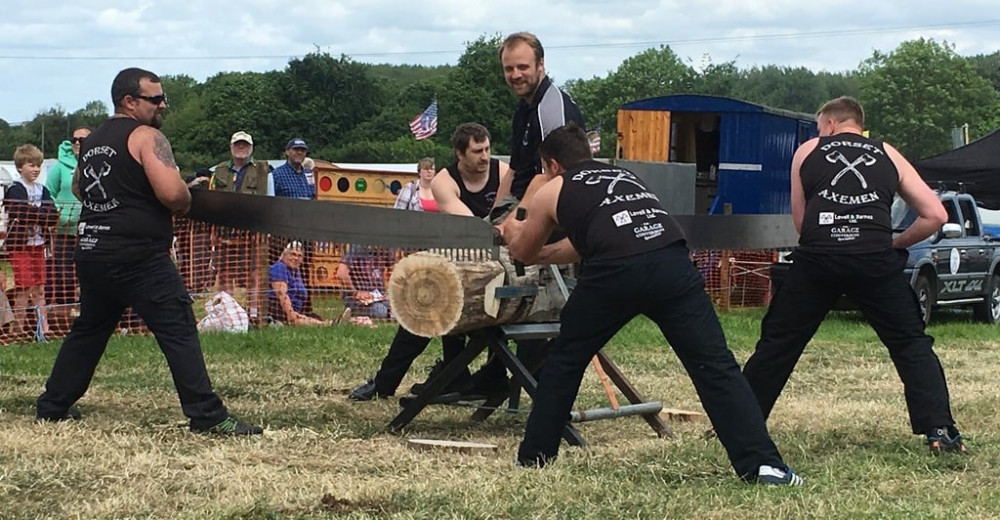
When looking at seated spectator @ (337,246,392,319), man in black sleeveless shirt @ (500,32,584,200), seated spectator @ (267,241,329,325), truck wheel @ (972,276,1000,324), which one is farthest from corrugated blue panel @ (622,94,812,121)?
man in black sleeveless shirt @ (500,32,584,200)

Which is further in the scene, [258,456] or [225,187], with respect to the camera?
[225,187]

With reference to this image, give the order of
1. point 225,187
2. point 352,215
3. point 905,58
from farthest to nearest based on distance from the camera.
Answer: point 905,58 < point 225,187 < point 352,215

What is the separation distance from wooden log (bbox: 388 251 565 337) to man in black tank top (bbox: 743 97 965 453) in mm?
1244

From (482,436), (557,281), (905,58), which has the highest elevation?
(905,58)

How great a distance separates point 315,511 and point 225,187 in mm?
8014

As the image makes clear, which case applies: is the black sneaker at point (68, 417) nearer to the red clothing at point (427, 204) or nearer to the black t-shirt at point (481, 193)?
the black t-shirt at point (481, 193)

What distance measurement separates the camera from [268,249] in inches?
515

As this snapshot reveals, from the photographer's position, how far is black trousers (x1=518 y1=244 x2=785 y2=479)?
5.36 m

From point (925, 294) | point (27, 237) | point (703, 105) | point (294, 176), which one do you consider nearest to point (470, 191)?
point (27, 237)

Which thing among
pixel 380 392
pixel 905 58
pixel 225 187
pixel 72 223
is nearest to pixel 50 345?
pixel 72 223

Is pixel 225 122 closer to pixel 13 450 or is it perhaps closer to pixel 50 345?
pixel 50 345

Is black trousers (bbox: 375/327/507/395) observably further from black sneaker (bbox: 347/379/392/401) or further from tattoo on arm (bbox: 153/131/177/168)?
tattoo on arm (bbox: 153/131/177/168)

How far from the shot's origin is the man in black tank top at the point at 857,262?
6.20 m

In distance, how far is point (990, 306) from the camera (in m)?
16.4
